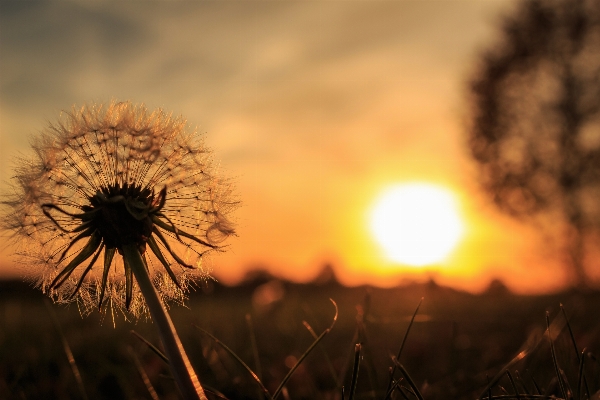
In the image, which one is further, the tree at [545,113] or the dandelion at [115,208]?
the tree at [545,113]

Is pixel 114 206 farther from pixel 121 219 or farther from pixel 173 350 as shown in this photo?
pixel 173 350

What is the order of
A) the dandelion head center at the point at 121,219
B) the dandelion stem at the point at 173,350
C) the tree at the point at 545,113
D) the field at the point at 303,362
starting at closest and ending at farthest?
1. the dandelion stem at the point at 173,350
2. the dandelion head center at the point at 121,219
3. the field at the point at 303,362
4. the tree at the point at 545,113

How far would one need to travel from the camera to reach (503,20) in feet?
80.2

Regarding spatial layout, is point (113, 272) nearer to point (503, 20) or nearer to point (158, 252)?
point (158, 252)

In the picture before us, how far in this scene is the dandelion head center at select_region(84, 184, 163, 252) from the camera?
6.40 feet

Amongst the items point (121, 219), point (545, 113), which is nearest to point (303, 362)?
point (121, 219)

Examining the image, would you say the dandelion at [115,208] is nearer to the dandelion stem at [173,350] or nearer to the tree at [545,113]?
the dandelion stem at [173,350]

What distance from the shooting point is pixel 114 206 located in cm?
199

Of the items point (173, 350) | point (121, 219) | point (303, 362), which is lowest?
point (303, 362)

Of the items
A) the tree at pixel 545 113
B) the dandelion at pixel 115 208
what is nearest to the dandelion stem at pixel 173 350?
the dandelion at pixel 115 208

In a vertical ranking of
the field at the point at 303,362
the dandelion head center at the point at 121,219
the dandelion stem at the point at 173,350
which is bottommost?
the field at the point at 303,362

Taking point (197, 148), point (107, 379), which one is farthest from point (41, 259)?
point (107, 379)

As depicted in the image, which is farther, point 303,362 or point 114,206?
point 303,362

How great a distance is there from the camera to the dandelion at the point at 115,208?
2.00m
